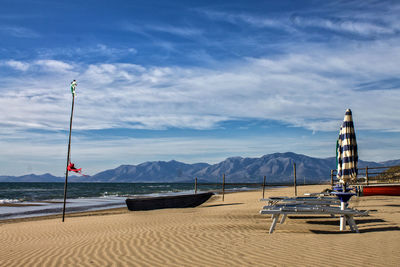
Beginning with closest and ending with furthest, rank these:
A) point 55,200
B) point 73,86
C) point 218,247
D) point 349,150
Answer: point 218,247 → point 349,150 → point 73,86 → point 55,200

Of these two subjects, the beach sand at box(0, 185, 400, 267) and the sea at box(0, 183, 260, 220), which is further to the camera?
the sea at box(0, 183, 260, 220)

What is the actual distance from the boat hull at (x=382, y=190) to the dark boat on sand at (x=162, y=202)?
9.55 metres

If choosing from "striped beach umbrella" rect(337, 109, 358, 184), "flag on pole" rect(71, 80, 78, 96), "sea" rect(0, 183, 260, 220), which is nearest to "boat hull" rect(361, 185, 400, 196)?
"striped beach umbrella" rect(337, 109, 358, 184)

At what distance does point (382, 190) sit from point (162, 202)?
12111 millimetres

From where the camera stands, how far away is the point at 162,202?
61.3 ft

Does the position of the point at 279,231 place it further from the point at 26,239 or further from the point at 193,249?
the point at 26,239

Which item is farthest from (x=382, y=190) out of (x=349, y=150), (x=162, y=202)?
(x=162, y=202)

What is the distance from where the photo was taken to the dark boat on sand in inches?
715

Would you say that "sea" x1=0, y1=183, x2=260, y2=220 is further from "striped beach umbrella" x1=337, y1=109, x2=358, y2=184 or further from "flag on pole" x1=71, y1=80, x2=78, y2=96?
"striped beach umbrella" x1=337, y1=109, x2=358, y2=184

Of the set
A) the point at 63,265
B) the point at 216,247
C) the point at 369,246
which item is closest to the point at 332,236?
the point at 369,246

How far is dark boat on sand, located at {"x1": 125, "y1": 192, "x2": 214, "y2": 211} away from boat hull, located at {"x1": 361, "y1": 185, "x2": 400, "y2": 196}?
9.55 meters

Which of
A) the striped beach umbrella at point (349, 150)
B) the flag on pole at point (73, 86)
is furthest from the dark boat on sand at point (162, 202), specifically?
the striped beach umbrella at point (349, 150)

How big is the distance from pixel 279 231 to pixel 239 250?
248 cm

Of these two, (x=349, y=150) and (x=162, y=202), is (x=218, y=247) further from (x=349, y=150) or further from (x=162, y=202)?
(x=162, y=202)
